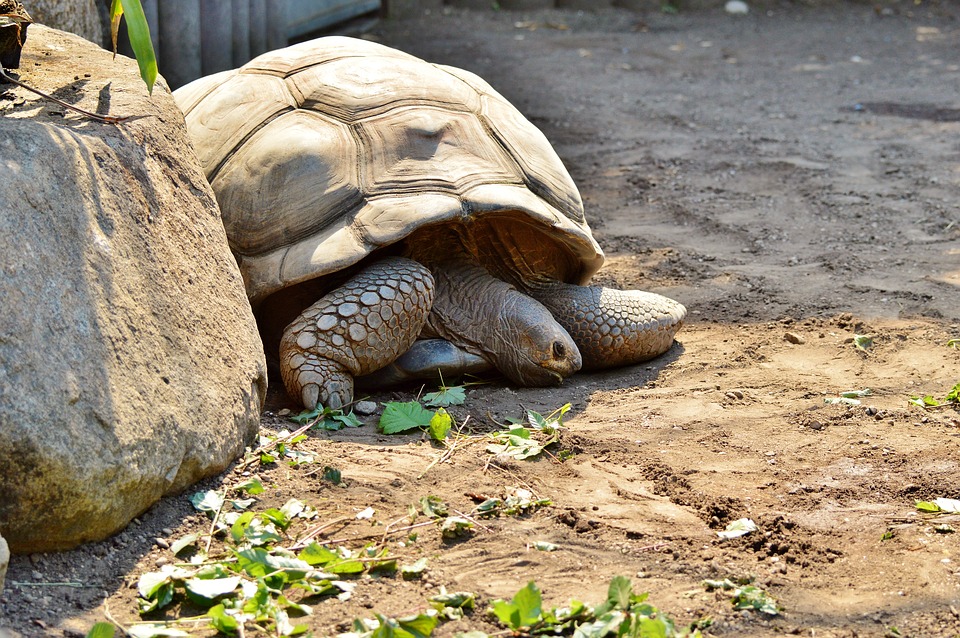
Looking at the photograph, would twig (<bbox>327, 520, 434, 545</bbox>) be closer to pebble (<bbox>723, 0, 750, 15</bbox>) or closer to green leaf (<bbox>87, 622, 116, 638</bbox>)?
green leaf (<bbox>87, 622, 116, 638</bbox>)

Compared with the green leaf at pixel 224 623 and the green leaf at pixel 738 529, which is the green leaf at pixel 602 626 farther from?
the green leaf at pixel 224 623

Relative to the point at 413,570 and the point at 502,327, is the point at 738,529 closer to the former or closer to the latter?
the point at 413,570

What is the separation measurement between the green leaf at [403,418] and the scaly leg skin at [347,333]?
19 centimetres

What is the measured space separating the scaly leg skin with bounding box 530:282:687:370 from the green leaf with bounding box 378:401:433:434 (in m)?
0.78

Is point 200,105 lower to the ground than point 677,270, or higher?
higher

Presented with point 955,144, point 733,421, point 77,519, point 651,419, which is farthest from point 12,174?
point 955,144

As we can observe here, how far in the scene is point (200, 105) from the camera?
3.67 meters

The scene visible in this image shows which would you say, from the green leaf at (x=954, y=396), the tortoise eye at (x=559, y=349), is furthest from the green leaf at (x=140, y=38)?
the green leaf at (x=954, y=396)

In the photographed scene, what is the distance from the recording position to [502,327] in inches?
135

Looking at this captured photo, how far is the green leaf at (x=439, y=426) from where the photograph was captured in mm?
2910

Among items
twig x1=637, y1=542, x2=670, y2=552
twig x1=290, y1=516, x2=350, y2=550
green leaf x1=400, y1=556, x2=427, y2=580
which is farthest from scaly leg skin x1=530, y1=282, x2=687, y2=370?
green leaf x1=400, y1=556, x2=427, y2=580

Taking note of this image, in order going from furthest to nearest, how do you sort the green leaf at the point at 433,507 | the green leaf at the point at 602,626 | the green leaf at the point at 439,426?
the green leaf at the point at 439,426 < the green leaf at the point at 433,507 < the green leaf at the point at 602,626

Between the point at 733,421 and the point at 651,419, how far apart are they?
24cm

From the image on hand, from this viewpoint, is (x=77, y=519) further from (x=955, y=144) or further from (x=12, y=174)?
(x=955, y=144)
